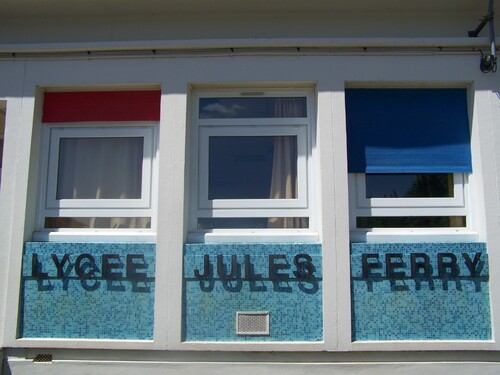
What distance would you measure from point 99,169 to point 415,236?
312cm

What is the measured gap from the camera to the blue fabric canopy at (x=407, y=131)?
158 inches

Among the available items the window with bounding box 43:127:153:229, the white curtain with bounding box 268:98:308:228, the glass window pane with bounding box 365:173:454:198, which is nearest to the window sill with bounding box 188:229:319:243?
the white curtain with bounding box 268:98:308:228

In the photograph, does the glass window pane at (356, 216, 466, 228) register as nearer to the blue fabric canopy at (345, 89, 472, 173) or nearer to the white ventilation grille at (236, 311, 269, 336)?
the blue fabric canopy at (345, 89, 472, 173)

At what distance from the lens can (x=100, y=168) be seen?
4281 millimetres

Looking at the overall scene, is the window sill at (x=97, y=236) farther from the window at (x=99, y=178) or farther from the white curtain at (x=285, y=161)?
the white curtain at (x=285, y=161)

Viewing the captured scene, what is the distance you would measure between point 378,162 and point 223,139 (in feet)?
4.91

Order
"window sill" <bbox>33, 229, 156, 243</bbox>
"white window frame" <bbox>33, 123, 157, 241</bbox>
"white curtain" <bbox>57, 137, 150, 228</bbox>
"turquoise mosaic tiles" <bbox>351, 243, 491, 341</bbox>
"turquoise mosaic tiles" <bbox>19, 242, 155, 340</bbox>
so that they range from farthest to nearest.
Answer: "white curtain" <bbox>57, 137, 150, 228</bbox> → "white window frame" <bbox>33, 123, 157, 241</bbox> → "window sill" <bbox>33, 229, 156, 243</bbox> → "turquoise mosaic tiles" <bbox>19, 242, 155, 340</bbox> → "turquoise mosaic tiles" <bbox>351, 243, 491, 341</bbox>

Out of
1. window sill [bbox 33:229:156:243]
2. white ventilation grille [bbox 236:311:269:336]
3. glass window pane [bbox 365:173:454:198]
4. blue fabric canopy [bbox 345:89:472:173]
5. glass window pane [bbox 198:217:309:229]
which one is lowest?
white ventilation grille [bbox 236:311:269:336]

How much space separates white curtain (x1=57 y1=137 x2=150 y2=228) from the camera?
4191mm

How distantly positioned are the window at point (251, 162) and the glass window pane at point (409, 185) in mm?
638

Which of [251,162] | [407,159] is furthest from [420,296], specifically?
[251,162]

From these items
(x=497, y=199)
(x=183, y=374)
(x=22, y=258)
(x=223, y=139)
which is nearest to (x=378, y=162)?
(x=497, y=199)

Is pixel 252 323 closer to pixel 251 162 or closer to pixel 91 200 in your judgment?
pixel 251 162

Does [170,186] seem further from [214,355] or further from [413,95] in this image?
[413,95]
